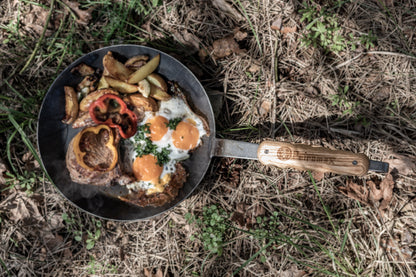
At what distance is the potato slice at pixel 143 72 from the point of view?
4.68 meters

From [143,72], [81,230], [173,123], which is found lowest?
[81,230]

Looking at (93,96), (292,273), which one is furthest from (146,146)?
(292,273)

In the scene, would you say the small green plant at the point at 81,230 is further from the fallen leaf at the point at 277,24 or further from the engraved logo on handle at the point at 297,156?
the fallen leaf at the point at 277,24

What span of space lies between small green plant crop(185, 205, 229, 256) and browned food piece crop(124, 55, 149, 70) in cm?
252

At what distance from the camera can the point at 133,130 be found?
475 centimetres

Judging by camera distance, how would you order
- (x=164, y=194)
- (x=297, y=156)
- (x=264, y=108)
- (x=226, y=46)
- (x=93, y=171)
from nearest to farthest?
(x=297, y=156), (x=93, y=171), (x=164, y=194), (x=226, y=46), (x=264, y=108)

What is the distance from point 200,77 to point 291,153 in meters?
2.23

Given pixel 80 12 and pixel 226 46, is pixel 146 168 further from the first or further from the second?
pixel 80 12

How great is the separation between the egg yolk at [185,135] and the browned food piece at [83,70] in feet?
5.52

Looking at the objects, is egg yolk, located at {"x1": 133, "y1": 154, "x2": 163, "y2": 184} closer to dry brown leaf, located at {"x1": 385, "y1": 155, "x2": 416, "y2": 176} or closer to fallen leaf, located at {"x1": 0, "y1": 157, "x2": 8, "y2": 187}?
fallen leaf, located at {"x1": 0, "y1": 157, "x2": 8, "y2": 187}

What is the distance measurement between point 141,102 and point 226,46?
5.42ft

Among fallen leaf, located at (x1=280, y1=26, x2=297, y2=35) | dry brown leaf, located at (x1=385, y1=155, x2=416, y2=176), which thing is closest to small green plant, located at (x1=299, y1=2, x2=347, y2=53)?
fallen leaf, located at (x1=280, y1=26, x2=297, y2=35)

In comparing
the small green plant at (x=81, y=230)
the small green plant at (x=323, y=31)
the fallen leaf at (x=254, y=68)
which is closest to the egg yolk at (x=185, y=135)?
the fallen leaf at (x=254, y=68)

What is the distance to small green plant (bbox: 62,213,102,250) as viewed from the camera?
5.11 meters
